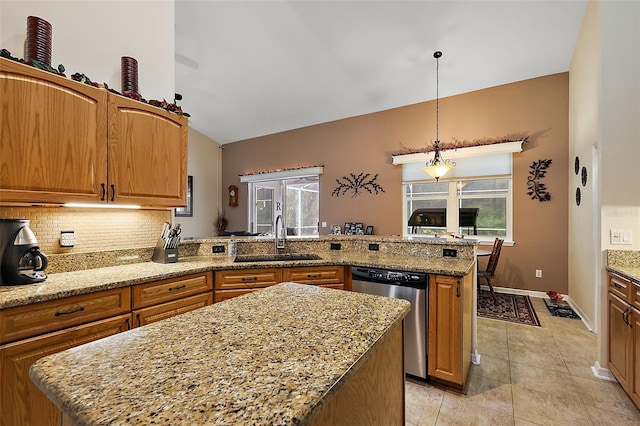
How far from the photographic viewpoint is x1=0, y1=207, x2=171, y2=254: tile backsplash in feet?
6.09

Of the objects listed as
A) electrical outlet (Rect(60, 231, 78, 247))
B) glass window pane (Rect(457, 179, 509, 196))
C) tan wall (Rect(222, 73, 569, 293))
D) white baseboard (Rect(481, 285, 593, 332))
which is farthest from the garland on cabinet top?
white baseboard (Rect(481, 285, 593, 332))

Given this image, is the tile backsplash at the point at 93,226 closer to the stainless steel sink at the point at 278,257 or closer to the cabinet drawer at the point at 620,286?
the stainless steel sink at the point at 278,257

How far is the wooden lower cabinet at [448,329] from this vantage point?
1953 mm

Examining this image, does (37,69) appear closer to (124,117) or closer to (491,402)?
(124,117)

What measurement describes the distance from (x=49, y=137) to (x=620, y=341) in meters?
3.91

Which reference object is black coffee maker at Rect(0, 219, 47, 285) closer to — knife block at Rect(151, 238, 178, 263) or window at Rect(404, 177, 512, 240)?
knife block at Rect(151, 238, 178, 263)

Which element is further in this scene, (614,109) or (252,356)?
(614,109)

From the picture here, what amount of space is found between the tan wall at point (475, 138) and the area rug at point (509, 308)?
14.9 inches

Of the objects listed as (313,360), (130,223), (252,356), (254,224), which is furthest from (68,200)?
(254,224)

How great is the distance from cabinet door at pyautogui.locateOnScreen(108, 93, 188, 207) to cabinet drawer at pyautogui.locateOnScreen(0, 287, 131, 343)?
68 centimetres

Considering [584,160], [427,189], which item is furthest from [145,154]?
[584,160]

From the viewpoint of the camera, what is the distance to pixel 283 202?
22.3 feet

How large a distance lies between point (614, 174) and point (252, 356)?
2902 millimetres

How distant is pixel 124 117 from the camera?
77.4 inches
